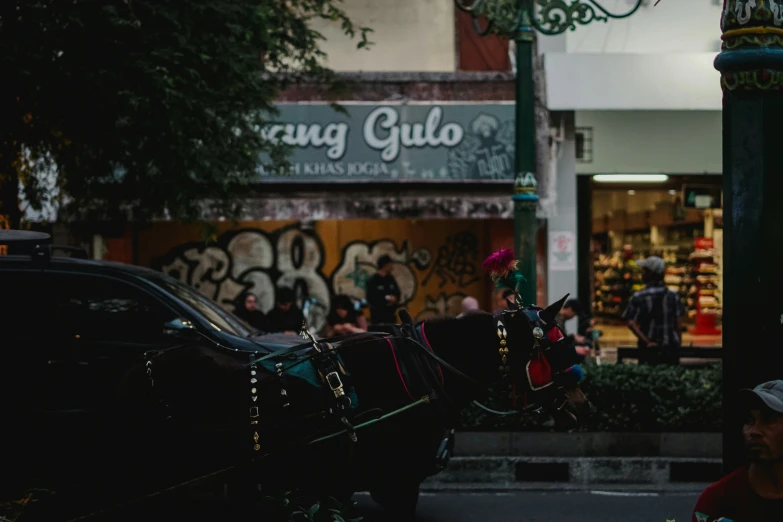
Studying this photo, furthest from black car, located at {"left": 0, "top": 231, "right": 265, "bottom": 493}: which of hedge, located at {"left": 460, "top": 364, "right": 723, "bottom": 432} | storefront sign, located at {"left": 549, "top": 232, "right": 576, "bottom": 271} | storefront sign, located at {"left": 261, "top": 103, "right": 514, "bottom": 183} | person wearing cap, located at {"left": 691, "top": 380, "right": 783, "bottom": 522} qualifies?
storefront sign, located at {"left": 549, "top": 232, "right": 576, "bottom": 271}

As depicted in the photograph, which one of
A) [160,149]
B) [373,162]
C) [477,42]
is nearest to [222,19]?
[160,149]

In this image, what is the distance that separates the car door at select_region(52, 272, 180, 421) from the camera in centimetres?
739

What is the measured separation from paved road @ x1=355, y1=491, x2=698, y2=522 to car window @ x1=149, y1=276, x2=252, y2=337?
1.66 m

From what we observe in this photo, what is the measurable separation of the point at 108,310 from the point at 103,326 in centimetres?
13

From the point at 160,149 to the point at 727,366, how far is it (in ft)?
26.0

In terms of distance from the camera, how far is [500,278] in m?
6.05

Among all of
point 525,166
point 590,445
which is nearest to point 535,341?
point 590,445

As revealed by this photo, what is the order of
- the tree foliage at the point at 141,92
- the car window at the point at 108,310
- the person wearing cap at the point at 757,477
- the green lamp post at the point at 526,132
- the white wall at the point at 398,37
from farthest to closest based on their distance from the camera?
the white wall at the point at 398,37
the green lamp post at the point at 526,132
the tree foliage at the point at 141,92
the car window at the point at 108,310
the person wearing cap at the point at 757,477

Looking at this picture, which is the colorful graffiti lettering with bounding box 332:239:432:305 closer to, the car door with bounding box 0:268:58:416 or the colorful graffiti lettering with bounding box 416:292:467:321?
the colorful graffiti lettering with bounding box 416:292:467:321

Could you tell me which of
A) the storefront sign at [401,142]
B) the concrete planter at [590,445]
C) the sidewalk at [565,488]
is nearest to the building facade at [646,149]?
the storefront sign at [401,142]

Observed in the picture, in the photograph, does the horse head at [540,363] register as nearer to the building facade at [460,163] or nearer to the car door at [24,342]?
the car door at [24,342]

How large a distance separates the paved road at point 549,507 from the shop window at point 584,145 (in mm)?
10123

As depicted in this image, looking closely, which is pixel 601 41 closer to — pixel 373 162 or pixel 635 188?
pixel 635 188

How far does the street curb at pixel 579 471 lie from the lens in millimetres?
9109
